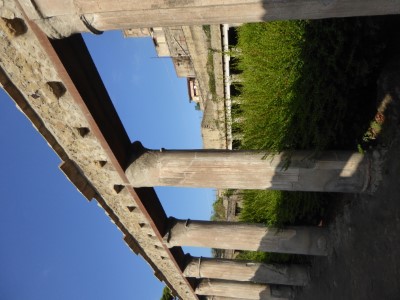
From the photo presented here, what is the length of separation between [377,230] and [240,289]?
5559 millimetres

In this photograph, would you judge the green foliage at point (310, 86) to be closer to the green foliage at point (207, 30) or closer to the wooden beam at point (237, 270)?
the green foliage at point (207, 30)

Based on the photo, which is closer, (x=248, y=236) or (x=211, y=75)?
(x=248, y=236)

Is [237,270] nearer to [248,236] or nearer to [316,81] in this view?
[248,236]

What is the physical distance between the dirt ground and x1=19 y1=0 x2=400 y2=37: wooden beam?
1779 millimetres

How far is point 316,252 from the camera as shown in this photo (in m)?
6.07

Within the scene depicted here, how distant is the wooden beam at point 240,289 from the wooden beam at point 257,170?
17.5ft

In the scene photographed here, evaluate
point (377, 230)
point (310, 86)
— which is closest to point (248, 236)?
point (377, 230)

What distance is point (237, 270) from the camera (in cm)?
790

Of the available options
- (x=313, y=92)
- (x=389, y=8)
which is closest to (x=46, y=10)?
(x=389, y=8)

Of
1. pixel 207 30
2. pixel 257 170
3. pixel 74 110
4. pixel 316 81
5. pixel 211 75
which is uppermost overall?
pixel 207 30

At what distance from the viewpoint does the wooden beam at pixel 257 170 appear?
434cm

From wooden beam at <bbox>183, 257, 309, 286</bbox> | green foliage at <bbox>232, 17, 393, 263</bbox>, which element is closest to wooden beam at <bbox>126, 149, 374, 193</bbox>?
green foliage at <bbox>232, 17, 393, 263</bbox>

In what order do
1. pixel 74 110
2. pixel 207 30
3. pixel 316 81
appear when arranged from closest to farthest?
pixel 74 110
pixel 316 81
pixel 207 30

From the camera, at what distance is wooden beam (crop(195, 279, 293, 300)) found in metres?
8.89
